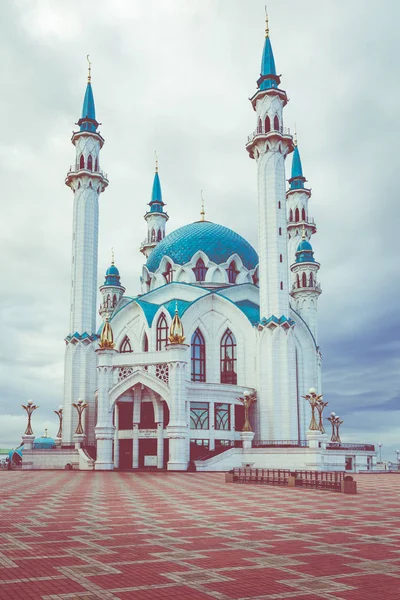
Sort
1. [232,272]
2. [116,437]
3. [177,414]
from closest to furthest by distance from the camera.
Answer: [177,414] < [116,437] < [232,272]

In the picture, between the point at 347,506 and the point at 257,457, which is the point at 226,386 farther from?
the point at 347,506

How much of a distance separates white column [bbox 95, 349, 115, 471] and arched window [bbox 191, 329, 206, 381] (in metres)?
8.54

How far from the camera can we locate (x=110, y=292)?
68.3 meters

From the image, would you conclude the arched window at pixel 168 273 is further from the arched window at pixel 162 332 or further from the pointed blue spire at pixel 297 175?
the pointed blue spire at pixel 297 175

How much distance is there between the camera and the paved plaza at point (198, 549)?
861 centimetres

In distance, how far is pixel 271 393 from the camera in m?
48.2

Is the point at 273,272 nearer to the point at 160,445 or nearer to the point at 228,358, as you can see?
the point at 228,358

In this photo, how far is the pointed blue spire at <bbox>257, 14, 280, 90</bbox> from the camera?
54.9m

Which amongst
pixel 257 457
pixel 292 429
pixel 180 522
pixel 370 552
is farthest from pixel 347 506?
pixel 292 429

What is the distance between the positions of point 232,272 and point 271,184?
11.9 meters

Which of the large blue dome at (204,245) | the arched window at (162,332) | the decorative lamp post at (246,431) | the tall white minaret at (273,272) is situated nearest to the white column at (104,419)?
the arched window at (162,332)

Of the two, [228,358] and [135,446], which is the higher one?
[228,358]

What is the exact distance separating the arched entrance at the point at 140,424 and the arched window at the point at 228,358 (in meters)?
6.71

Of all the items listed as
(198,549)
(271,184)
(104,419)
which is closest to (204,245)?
(271,184)
